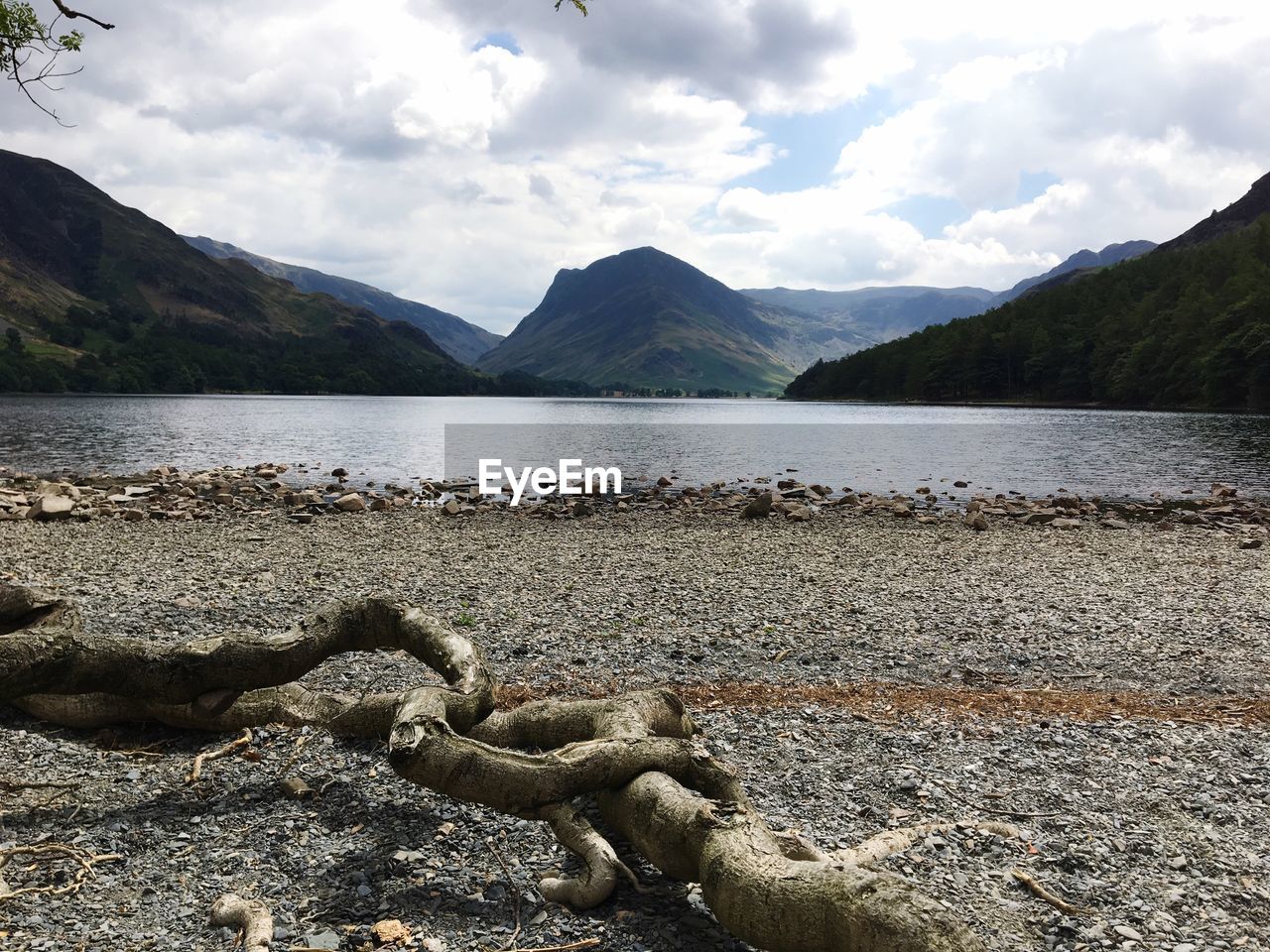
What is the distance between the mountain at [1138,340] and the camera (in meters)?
119

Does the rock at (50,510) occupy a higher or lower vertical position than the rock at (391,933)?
lower

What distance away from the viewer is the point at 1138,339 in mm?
148000

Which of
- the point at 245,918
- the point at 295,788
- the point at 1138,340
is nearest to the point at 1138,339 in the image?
the point at 1138,340

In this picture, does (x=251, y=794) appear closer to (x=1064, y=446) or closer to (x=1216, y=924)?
(x=1216, y=924)

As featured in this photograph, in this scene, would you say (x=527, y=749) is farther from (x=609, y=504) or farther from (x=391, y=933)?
(x=609, y=504)

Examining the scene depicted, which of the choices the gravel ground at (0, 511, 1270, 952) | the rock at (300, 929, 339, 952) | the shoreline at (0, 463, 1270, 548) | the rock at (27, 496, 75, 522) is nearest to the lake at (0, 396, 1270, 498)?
the shoreline at (0, 463, 1270, 548)

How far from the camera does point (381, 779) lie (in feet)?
23.7

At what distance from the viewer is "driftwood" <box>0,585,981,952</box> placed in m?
4.48

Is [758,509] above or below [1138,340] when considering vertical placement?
below

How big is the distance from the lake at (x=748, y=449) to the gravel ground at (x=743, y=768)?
97.2 feet

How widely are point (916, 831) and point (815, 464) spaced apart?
55297 mm

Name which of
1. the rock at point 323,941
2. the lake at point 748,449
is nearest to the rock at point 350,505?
the lake at point 748,449

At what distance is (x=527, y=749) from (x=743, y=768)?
2.28 metres

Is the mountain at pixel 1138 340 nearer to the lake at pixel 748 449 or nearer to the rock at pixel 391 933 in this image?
the lake at pixel 748 449
